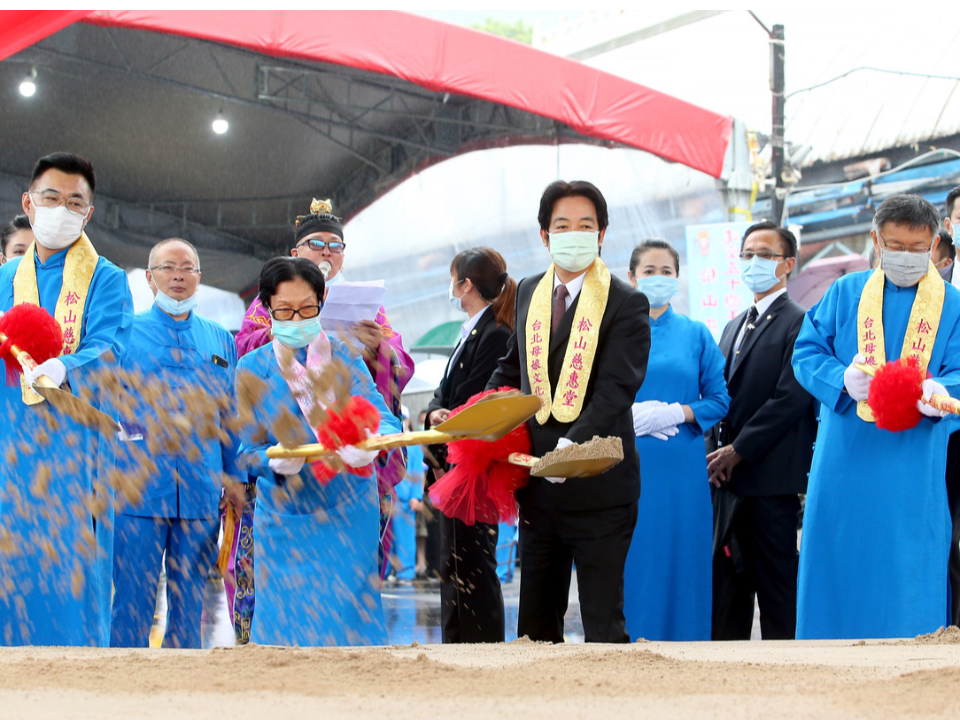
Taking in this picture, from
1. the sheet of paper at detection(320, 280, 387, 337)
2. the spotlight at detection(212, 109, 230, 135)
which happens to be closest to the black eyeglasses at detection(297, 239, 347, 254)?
the sheet of paper at detection(320, 280, 387, 337)

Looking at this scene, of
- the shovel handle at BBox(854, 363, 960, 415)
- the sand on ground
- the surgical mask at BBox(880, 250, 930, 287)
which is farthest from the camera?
the surgical mask at BBox(880, 250, 930, 287)

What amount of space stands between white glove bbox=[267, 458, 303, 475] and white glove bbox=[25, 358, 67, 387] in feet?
2.55

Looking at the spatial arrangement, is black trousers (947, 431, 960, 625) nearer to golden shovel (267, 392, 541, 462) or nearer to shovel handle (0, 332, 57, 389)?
golden shovel (267, 392, 541, 462)

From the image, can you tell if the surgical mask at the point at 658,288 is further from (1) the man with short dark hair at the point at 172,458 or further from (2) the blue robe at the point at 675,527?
(1) the man with short dark hair at the point at 172,458

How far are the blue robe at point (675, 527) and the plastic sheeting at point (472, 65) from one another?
619 cm

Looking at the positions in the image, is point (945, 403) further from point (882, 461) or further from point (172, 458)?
point (172, 458)

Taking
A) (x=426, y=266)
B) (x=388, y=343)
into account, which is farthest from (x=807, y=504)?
(x=426, y=266)

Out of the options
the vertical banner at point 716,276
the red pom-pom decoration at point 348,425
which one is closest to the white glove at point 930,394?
the red pom-pom decoration at point 348,425

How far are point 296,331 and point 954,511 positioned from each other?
2.73 meters

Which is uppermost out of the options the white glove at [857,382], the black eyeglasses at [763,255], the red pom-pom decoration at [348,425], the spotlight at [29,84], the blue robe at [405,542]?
the spotlight at [29,84]

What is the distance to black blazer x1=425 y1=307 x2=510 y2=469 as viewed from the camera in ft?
13.4

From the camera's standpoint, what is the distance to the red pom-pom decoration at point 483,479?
3232 millimetres

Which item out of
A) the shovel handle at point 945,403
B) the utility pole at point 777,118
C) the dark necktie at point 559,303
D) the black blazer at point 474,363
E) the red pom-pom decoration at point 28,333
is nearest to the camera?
the shovel handle at point 945,403

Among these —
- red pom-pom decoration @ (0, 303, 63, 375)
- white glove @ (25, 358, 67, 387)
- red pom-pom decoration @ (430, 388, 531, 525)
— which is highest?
red pom-pom decoration @ (0, 303, 63, 375)
